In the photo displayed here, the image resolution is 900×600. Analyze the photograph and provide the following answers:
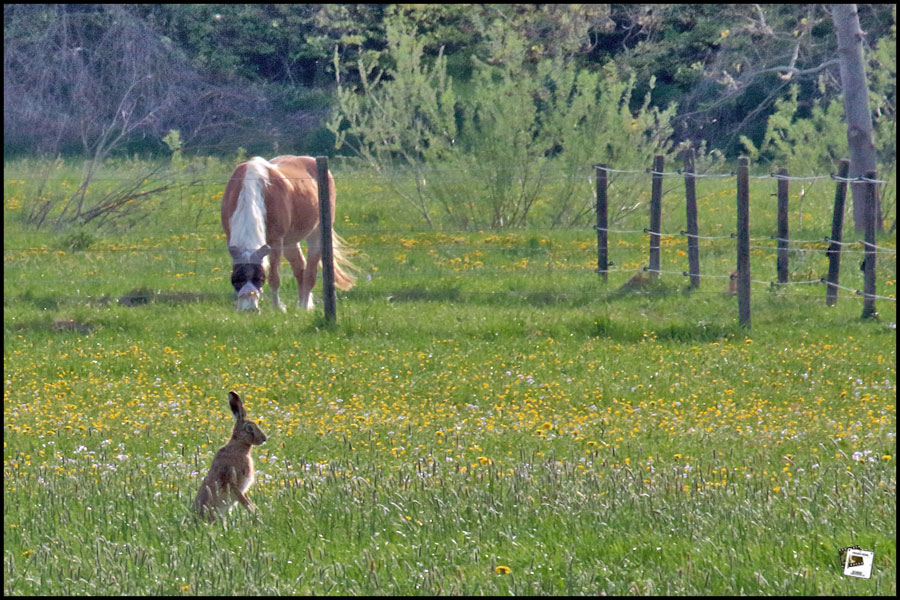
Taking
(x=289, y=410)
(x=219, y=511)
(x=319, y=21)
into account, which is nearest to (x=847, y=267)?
(x=289, y=410)

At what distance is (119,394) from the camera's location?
9.57 m

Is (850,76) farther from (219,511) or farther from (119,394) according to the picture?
(219,511)

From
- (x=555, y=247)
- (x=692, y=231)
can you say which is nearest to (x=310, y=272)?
(x=555, y=247)

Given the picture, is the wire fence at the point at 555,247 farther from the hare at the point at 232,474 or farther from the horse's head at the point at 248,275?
the hare at the point at 232,474

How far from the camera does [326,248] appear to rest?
12.8 m

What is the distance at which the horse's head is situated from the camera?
13.1 m

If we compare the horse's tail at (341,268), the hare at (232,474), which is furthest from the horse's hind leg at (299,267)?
the hare at (232,474)

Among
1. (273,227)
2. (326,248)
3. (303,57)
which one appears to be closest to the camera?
(326,248)

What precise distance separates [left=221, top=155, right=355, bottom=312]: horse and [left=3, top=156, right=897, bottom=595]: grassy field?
45cm

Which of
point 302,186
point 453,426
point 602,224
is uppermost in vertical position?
point 302,186

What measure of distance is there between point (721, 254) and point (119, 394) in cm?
1177

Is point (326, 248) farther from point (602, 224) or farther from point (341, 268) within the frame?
point (602, 224)

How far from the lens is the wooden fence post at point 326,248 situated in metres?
12.7

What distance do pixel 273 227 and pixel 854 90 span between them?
11.3 meters
